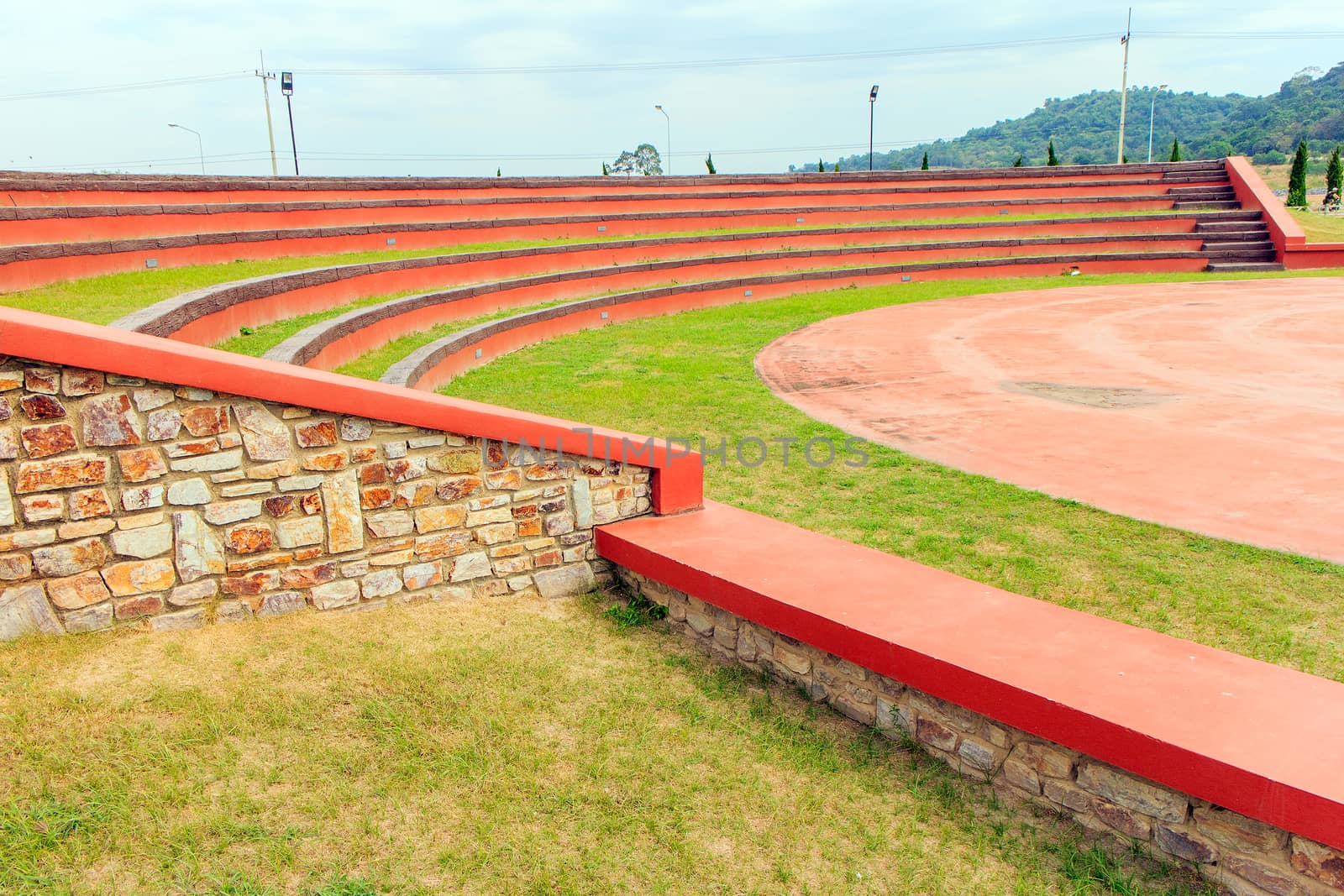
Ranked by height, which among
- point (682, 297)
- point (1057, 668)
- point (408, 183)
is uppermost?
point (408, 183)

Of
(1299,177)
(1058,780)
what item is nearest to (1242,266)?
(1299,177)

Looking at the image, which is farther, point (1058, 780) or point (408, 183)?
point (408, 183)

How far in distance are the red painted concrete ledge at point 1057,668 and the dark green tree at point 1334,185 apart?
118ft

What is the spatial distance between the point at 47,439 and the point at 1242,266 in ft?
76.0

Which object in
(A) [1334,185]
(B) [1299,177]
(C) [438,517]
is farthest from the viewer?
(A) [1334,185]

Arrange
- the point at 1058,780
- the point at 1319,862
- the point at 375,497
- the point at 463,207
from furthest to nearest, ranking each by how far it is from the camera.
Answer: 1. the point at 463,207
2. the point at 375,497
3. the point at 1058,780
4. the point at 1319,862

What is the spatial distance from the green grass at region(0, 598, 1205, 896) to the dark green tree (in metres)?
37.0

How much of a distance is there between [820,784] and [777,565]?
1.17 m

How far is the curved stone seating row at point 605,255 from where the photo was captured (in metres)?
7.30


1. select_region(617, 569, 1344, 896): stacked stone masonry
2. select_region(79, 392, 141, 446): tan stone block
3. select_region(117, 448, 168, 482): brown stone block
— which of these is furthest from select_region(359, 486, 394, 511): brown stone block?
select_region(617, 569, 1344, 896): stacked stone masonry

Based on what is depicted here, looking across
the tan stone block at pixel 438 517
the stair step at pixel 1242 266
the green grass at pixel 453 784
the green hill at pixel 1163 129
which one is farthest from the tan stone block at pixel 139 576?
the green hill at pixel 1163 129

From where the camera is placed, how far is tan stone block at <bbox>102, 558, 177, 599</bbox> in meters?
3.80

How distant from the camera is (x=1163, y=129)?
127625mm

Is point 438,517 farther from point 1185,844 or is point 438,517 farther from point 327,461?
point 1185,844
